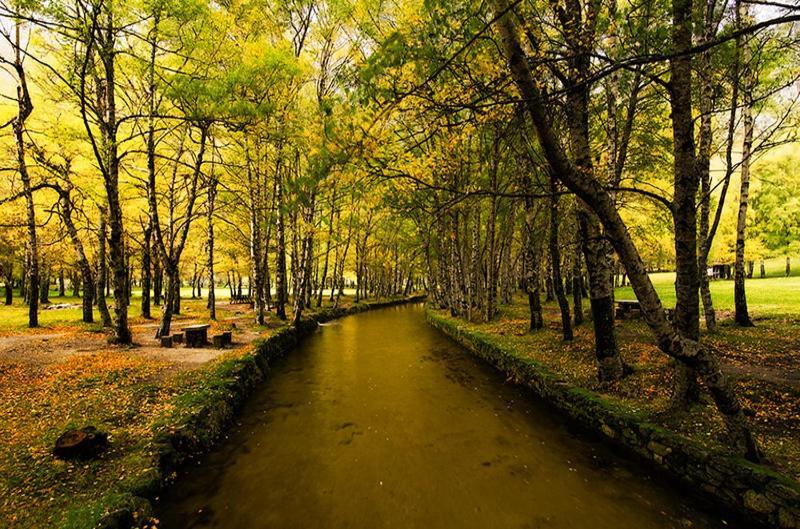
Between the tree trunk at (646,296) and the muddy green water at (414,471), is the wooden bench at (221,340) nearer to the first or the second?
the muddy green water at (414,471)

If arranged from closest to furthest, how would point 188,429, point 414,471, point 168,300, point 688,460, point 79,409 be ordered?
point 688,460 → point 414,471 → point 188,429 → point 79,409 → point 168,300

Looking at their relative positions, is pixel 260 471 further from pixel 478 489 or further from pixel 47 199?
pixel 47 199

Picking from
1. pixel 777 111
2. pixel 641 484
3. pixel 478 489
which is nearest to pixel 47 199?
pixel 478 489

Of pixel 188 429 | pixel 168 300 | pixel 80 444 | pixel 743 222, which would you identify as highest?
pixel 743 222

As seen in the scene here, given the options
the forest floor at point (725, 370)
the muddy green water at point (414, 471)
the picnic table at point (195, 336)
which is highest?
the picnic table at point (195, 336)

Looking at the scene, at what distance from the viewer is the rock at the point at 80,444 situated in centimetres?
543

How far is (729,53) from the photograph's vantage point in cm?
1043

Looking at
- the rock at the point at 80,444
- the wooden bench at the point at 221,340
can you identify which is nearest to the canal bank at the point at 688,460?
the rock at the point at 80,444

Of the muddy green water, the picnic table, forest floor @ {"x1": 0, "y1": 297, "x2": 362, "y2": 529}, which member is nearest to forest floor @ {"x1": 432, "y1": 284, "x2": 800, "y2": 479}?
the muddy green water

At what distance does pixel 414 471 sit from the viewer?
6.68 metres

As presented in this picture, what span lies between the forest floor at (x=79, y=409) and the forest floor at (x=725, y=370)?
915cm

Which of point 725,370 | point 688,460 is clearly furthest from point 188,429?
point 725,370

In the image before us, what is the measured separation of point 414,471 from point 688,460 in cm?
455

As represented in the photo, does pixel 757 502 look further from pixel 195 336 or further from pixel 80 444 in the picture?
pixel 195 336
